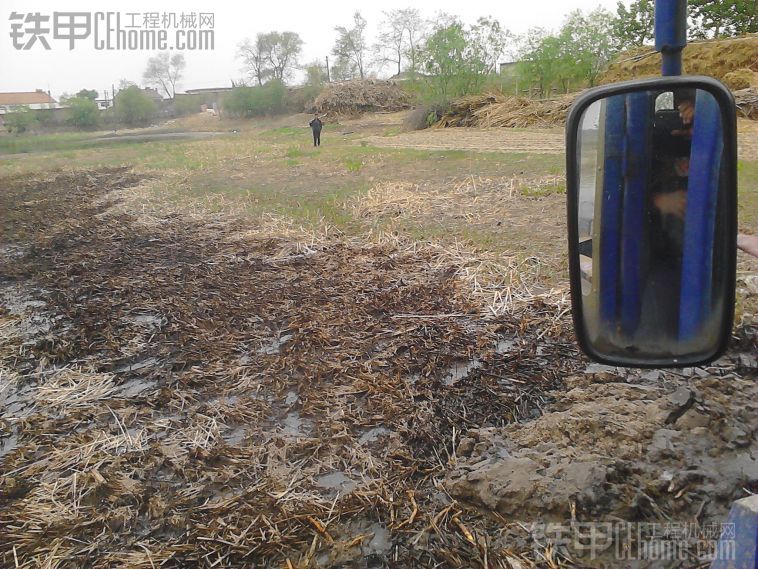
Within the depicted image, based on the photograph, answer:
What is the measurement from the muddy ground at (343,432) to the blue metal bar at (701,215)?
113 centimetres

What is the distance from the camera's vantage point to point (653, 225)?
3.87ft

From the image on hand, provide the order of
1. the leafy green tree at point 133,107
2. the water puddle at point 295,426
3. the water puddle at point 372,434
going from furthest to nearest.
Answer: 1. the leafy green tree at point 133,107
2. the water puddle at point 295,426
3. the water puddle at point 372,434

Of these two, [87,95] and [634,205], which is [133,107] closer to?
[87,95]

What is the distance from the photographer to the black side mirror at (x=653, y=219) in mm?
1104

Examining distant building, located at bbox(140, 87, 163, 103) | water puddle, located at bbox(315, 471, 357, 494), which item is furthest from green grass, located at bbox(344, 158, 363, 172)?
distant building, located at bbox(140, 87, 163, 103)

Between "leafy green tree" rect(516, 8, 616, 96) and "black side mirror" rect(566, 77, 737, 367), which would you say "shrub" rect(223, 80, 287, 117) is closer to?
"leafy green tree" rect(516, 8, 616, 96)

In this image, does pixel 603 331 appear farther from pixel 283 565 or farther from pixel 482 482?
pixel 283 565

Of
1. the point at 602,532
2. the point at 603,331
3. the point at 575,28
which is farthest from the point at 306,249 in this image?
the point at 575,28

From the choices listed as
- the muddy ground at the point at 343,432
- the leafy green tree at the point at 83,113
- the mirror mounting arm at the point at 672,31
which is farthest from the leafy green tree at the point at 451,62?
the mirror mounting arm at the point at 672,31

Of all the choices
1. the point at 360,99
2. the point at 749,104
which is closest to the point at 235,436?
the point at 749,104

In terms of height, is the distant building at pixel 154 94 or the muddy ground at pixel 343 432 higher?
the distant building at pixel 154 94

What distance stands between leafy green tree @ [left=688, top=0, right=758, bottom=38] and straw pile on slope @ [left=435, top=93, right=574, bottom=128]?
582cm

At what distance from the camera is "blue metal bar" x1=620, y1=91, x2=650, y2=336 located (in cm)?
114

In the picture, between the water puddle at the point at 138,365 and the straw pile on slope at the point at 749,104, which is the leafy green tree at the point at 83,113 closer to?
the straw pile on slope at the point at 749,104
